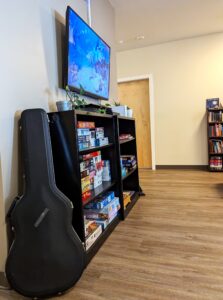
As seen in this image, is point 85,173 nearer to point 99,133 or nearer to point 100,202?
point 100,202

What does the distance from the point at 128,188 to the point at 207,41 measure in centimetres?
334

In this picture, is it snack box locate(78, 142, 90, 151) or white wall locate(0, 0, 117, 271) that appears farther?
snack box locate(78, 142, 90, 151)

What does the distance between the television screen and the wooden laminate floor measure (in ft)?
4.52

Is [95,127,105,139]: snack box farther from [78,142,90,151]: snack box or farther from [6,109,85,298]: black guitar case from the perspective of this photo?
[6,109,85,298]: black guitar case

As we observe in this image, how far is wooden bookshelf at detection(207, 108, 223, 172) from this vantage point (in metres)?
4.39

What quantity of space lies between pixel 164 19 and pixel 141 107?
1784 millimetres

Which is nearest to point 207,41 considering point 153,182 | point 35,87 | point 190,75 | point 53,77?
point 190,75

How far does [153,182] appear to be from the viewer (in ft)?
12.7

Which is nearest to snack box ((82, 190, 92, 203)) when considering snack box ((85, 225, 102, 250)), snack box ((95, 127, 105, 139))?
snack box ((85, 225, 102, 250))

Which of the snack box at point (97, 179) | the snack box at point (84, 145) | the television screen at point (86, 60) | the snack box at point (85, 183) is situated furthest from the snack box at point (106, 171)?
the television screen at point (86, 60)

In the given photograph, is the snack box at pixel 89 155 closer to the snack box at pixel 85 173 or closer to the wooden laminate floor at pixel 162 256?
the snack box at pixel 85 173

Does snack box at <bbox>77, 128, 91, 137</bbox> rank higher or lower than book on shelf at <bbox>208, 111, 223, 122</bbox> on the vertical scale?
lower

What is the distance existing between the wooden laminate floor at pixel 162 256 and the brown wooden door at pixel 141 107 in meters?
2.29

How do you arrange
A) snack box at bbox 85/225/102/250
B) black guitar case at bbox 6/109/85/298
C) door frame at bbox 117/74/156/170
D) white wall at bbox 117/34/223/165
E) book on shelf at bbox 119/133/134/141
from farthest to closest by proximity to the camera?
door frame at bbox 117/74/156/170, white wall at bbox 117/34/223/165, book on shelf at bbox 119/133/134/141, snack box at bbox 85/225/102/250, black guitar case at bbox 6/109/85/298
